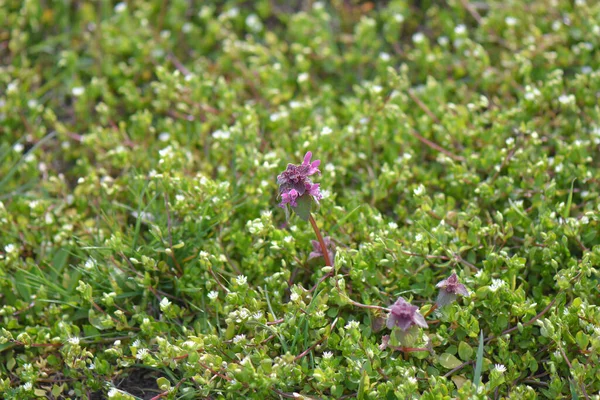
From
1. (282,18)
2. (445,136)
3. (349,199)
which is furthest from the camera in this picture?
(282,18)

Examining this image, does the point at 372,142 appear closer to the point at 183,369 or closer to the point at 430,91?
the point at 430,91

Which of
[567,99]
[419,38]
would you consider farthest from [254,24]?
[567,99]

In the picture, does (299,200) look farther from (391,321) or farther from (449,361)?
(449,361)

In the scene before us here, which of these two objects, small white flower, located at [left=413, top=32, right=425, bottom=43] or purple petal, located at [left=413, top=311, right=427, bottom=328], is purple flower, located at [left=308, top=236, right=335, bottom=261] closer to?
purple petal, located at [left=413, top=311, right=427, bottom=328]

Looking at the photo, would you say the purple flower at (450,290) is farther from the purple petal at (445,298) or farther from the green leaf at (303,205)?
the green leaf at (303,205)

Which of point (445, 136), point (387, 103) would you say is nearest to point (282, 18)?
point (387, 103)

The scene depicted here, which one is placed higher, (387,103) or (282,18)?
(282,18)

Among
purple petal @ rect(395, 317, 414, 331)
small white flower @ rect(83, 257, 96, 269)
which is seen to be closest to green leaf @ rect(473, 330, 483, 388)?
purple petal @ rect(395, 317, 414, 331)
